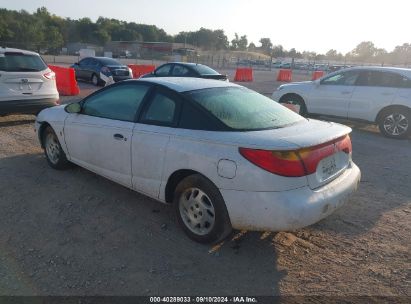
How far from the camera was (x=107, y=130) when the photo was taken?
4.27m

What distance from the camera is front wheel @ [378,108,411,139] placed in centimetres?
859

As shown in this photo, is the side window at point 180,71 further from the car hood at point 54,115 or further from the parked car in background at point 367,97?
the car hood at point 54,115

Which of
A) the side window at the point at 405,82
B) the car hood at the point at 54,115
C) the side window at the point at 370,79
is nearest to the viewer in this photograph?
the car hood at the point at 54,115

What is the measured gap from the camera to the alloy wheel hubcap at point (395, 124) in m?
8.63

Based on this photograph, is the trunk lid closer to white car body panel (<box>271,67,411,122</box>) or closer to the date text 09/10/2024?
white car body panel (<box>271,67,411,122</box>)

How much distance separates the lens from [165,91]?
3906 millimetres

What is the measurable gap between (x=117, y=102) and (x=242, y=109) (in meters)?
1.54

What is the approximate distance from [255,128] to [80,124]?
2382 mm

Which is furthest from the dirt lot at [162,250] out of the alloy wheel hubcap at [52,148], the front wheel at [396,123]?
the front wheel at [396,123]

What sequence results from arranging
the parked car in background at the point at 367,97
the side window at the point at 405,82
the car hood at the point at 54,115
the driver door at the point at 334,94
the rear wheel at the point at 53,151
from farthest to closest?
the driver door at the point at 334,94 → the parked car in background at the point at 367,97 → the side window at the point at 405,82 → the rear wheel at the point at 53,151 → the car hood at the point at 54,115

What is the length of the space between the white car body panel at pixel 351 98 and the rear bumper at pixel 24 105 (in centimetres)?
617

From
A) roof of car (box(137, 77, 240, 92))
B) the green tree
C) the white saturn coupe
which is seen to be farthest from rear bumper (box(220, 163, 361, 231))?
the green tree

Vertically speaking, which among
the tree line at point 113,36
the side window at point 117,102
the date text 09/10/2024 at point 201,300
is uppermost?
the tree line at point 113,36

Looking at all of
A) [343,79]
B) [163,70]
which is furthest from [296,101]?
[163,70]
